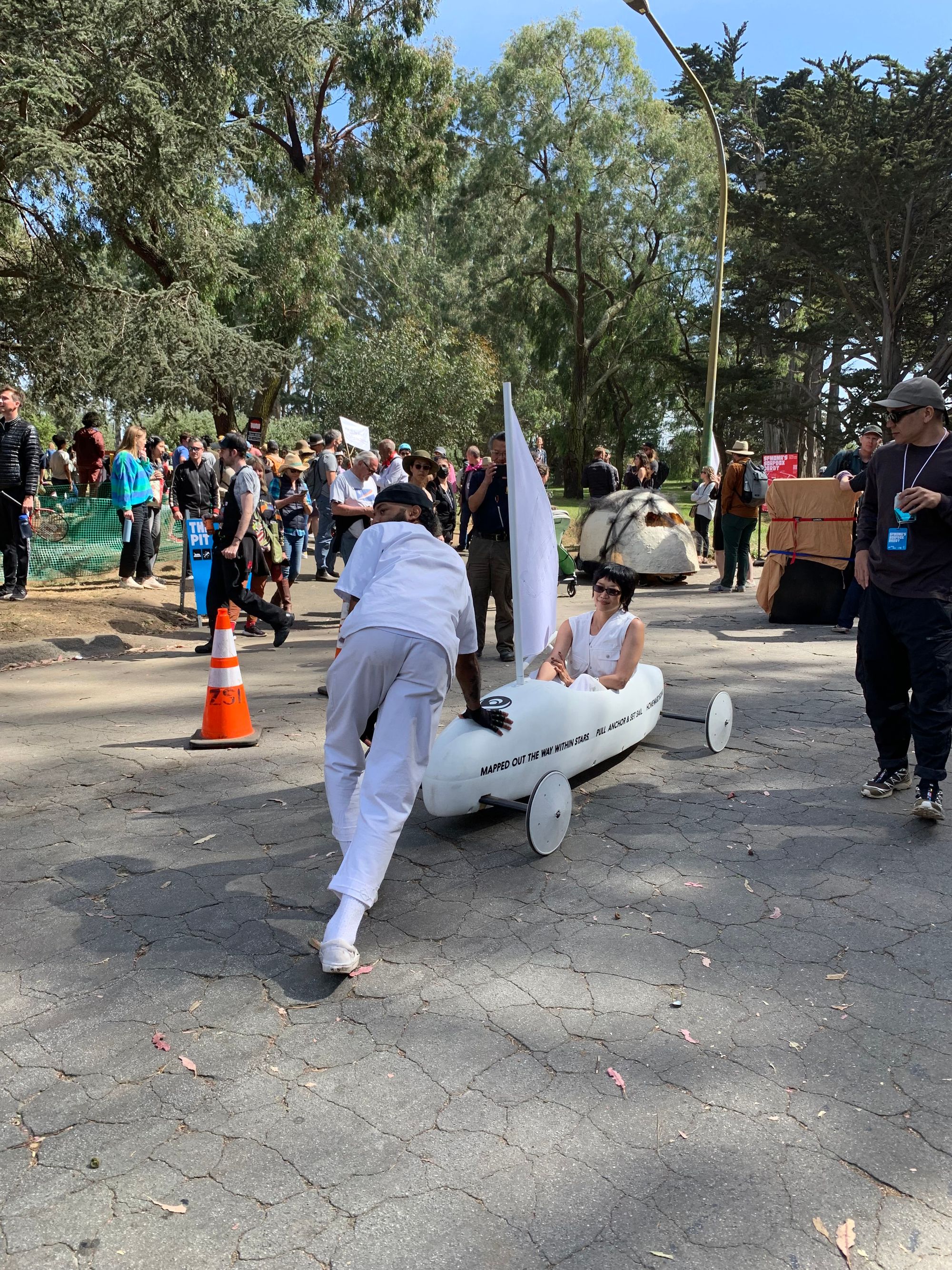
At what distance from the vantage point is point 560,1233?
94.8 inches

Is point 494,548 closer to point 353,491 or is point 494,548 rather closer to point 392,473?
point 353,491

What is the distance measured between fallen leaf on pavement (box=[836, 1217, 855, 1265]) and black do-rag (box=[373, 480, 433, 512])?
2.82 m

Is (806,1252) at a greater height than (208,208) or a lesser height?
lesser

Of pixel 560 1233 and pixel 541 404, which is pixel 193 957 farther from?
pixel 541 404

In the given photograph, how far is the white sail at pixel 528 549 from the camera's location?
16.6 ft

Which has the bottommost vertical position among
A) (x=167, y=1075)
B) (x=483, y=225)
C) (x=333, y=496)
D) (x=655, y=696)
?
(x=167, y=1075)

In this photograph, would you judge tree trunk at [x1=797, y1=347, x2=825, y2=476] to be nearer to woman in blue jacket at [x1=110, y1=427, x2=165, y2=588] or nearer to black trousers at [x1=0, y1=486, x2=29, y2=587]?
woman in blue jacket at [x1=110, y1=427, x2=165, y2=588]

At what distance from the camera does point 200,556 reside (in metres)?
10.7

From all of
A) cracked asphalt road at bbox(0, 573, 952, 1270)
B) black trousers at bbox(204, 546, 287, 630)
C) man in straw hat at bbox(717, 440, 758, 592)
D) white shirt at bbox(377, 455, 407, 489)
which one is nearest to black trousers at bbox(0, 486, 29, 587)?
black trousers at bbox(204, 546, 287, 630)

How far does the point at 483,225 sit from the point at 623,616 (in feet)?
107

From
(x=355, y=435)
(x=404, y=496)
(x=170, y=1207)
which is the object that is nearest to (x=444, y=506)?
(x=355, y=435)

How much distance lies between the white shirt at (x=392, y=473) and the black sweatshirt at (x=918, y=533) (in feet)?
20.2

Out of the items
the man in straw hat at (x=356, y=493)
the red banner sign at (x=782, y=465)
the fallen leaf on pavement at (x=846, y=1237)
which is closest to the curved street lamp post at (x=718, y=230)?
the red banner sign at (x=782, y=465)

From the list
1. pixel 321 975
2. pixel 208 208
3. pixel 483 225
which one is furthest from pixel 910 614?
pixel 483 225
